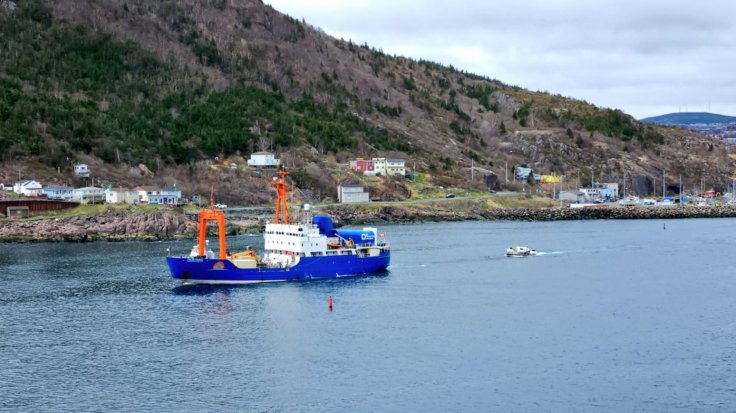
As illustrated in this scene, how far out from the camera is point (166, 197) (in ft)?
485

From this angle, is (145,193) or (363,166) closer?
(145,193)

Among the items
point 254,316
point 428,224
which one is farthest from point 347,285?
point 428,224

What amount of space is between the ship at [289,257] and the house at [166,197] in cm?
5424

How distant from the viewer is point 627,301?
259 feet

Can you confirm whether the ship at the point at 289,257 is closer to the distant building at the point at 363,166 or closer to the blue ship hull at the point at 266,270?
the blue ship hull at the point at 266,270

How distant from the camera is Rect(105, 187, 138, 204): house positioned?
14388cm

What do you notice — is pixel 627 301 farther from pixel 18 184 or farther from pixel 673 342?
pixel 18 184

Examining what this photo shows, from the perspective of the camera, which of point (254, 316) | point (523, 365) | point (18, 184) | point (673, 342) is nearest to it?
point (523, 365)

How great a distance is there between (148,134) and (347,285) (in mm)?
102317

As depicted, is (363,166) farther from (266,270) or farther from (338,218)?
(266,270)

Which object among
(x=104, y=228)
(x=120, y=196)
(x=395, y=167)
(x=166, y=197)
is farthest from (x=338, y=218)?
(x=104, y=228)

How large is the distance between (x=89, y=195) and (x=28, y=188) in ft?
29.7

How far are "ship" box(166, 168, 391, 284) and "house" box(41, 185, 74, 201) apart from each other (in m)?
60.0

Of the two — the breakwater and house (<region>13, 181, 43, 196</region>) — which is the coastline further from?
house (<region>13, 181, 43, 196</region>)
